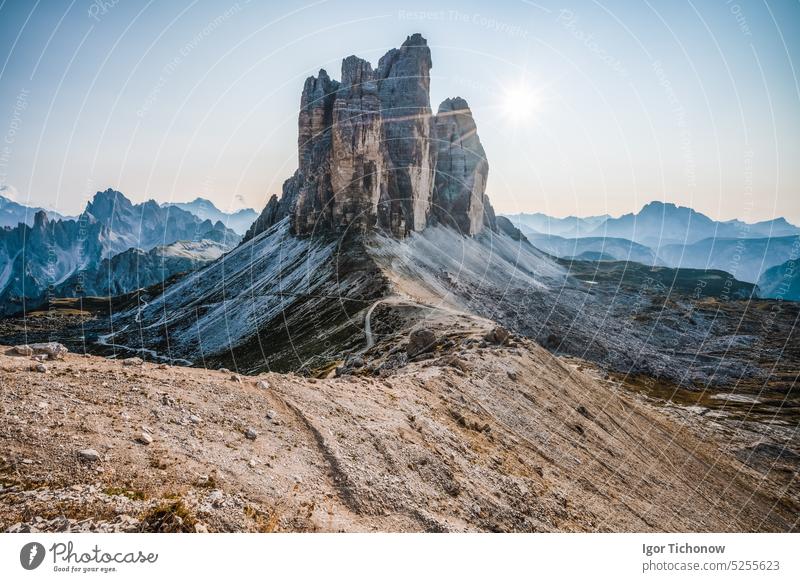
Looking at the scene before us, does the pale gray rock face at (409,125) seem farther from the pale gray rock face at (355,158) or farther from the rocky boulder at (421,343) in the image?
the rocky boulder at (421,343)

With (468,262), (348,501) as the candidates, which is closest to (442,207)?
(468,262)

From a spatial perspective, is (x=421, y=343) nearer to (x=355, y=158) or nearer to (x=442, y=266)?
(x=355, y=158)

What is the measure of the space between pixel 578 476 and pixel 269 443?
21741 mm

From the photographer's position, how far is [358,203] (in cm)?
12838

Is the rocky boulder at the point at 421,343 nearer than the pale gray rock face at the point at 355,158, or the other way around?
the rocky boulder at the point at 421,343

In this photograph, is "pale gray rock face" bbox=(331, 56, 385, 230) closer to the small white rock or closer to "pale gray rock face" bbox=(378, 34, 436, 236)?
"pale gray rock face" bbox=(378, 34, 436, 236)

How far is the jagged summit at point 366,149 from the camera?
127 meters

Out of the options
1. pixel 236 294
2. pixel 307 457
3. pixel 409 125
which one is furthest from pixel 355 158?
pixel 307 457

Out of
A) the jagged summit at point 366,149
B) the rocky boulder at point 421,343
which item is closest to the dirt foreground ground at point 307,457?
the rocky boulder at point 421,343

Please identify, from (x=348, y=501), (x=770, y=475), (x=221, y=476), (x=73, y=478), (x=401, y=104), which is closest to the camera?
(x=73, y=478)

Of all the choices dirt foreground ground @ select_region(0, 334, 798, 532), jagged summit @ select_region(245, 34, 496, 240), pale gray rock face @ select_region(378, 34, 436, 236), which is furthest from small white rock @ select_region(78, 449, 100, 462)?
pale gray rock face @ select_region(378, 34, 436, 236)

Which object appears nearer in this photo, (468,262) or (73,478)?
(73,478)

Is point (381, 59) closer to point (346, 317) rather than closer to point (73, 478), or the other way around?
point (346, 317)

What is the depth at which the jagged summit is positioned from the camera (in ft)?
417
